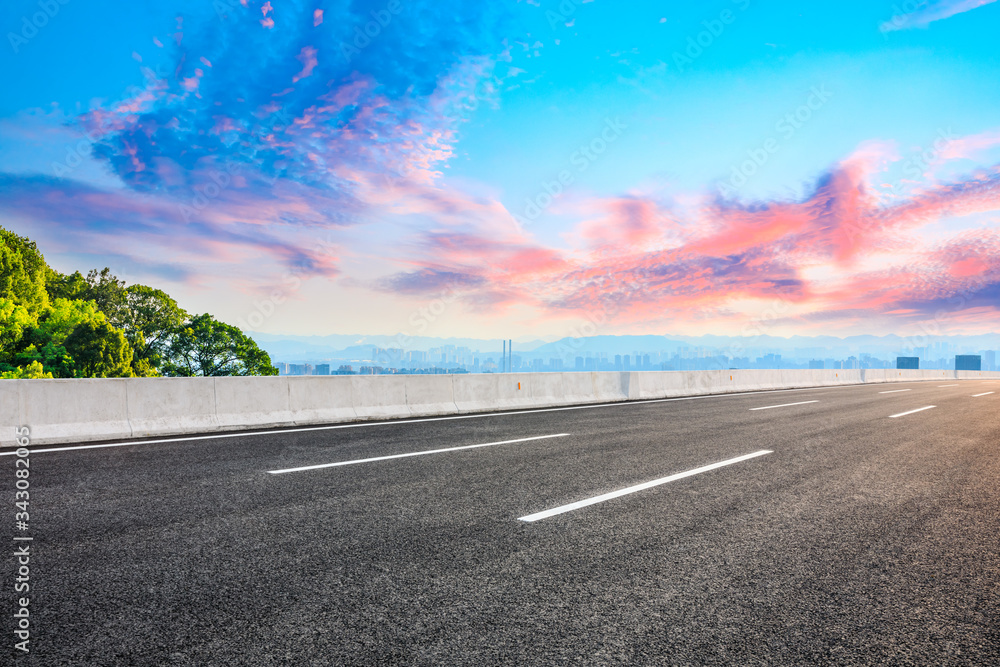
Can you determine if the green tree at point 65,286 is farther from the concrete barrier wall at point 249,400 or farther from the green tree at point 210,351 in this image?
the concrete barrier wall at point 249,400

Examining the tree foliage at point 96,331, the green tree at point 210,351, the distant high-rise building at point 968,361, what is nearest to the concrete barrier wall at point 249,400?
the tree foliage at point 96,331

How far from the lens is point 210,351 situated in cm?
5419

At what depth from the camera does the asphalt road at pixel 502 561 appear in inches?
99.7

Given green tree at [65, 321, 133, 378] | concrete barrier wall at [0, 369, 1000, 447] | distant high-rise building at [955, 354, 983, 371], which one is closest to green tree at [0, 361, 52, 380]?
green tree at [65, 321, 133, 378]

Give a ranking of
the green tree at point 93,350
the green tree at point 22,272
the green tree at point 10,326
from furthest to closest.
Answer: the green tree at point 22,272 < the green tree at point 93,350 < the green tree at point 10,326

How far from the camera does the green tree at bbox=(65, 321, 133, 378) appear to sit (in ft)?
133

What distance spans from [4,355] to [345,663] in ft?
165

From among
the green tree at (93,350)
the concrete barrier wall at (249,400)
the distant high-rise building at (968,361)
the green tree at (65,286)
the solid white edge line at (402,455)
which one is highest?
the green tree at (65,286)

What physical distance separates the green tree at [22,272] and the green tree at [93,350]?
20.6ft

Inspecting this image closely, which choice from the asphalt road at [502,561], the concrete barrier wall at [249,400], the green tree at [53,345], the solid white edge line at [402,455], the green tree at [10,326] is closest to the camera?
the asphalt road at [502,561]

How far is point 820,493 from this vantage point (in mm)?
5441

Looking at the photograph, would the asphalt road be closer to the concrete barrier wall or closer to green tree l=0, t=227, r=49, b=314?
the concrete barrier wall

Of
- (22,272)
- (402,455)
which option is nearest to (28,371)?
(22,272)

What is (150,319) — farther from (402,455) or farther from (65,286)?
(402,455)
